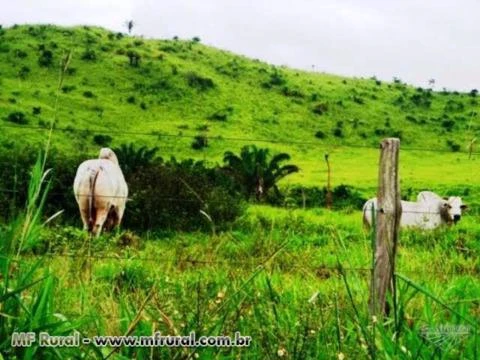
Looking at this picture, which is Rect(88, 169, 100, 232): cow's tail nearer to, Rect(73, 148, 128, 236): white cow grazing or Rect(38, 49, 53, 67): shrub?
Rect(73, 148, 128, 236): white cow grazing

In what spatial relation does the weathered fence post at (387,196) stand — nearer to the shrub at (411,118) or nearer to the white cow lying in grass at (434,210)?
the white cow lying in grass at (434,210)

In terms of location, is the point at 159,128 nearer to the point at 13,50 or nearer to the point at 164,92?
the point at 164,92

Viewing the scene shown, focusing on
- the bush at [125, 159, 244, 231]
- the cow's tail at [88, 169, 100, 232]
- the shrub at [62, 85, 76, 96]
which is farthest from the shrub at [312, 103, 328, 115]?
the cow's tail at [88, 169, 100, 232]

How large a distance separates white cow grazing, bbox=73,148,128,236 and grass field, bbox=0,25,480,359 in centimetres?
62

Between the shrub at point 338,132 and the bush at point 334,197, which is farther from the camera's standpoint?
the shrub at point 338,132

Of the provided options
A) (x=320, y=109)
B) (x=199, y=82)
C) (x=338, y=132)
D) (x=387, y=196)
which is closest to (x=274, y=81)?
(x=320, y=109)

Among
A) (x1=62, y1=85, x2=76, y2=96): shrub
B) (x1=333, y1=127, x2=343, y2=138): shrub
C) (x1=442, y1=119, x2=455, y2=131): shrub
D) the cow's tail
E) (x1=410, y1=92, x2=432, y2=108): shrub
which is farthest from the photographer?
Answer: (x1=410, y1=92, x2=432, y2=108): shrub

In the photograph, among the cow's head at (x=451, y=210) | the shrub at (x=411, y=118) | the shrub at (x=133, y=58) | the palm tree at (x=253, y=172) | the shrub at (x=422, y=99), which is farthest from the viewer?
the shrub at (x=422, y=99)

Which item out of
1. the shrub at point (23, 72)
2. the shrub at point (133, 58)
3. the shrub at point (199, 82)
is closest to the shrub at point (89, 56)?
the shrub at point (133, 58)

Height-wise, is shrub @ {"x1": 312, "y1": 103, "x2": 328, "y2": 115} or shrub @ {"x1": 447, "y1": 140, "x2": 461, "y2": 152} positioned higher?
shrub @ {"x1": 312, "y1": 103, "x2": 328, "y2": 115}

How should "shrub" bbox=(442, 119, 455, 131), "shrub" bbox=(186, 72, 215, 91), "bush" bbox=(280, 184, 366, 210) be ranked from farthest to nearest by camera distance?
"shrub" bbox=(186, 72, 215, 91)
"shrub" bbox=(442, 119, 455, 131)
"bush" bbox=(280, 184, 366, 210)

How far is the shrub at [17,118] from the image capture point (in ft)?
103

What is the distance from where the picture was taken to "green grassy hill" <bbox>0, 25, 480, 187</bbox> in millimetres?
31297

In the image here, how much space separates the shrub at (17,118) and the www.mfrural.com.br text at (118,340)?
1176 inches
